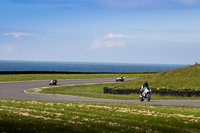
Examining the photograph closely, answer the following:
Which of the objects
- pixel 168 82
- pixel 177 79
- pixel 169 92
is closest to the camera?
pixel 169 92

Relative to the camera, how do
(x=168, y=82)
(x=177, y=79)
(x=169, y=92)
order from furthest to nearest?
(x=177, y=79) < (x=168, y=82) < (x=169, y=92)

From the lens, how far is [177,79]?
3662 cm

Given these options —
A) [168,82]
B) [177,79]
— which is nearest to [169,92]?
[168,82]

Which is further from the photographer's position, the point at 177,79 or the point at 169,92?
the point at 177,79

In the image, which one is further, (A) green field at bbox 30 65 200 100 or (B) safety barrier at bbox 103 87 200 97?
(A) green field at bbox 30 65 200 100

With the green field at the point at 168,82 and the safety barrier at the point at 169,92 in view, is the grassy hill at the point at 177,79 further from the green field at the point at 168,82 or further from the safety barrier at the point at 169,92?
the safety barrier at the point at 169,92

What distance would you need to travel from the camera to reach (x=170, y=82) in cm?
3597

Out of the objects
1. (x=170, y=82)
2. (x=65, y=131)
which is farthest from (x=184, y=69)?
(x=65, y=131)

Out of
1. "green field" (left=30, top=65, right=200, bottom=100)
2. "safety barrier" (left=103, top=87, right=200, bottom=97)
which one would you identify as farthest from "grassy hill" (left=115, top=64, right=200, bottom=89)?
"safety barrier" (left=103, top=87, right=200, bottom=97)

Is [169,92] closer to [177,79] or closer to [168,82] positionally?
[168,82]

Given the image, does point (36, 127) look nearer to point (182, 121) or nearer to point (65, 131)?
point (65, 131)

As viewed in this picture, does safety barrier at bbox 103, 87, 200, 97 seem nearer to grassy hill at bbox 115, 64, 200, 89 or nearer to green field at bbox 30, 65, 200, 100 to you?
green field at bbox 30, 65, 200, 100

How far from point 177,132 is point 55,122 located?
4.43 metres

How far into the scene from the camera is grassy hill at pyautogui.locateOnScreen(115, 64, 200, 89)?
3428cm
